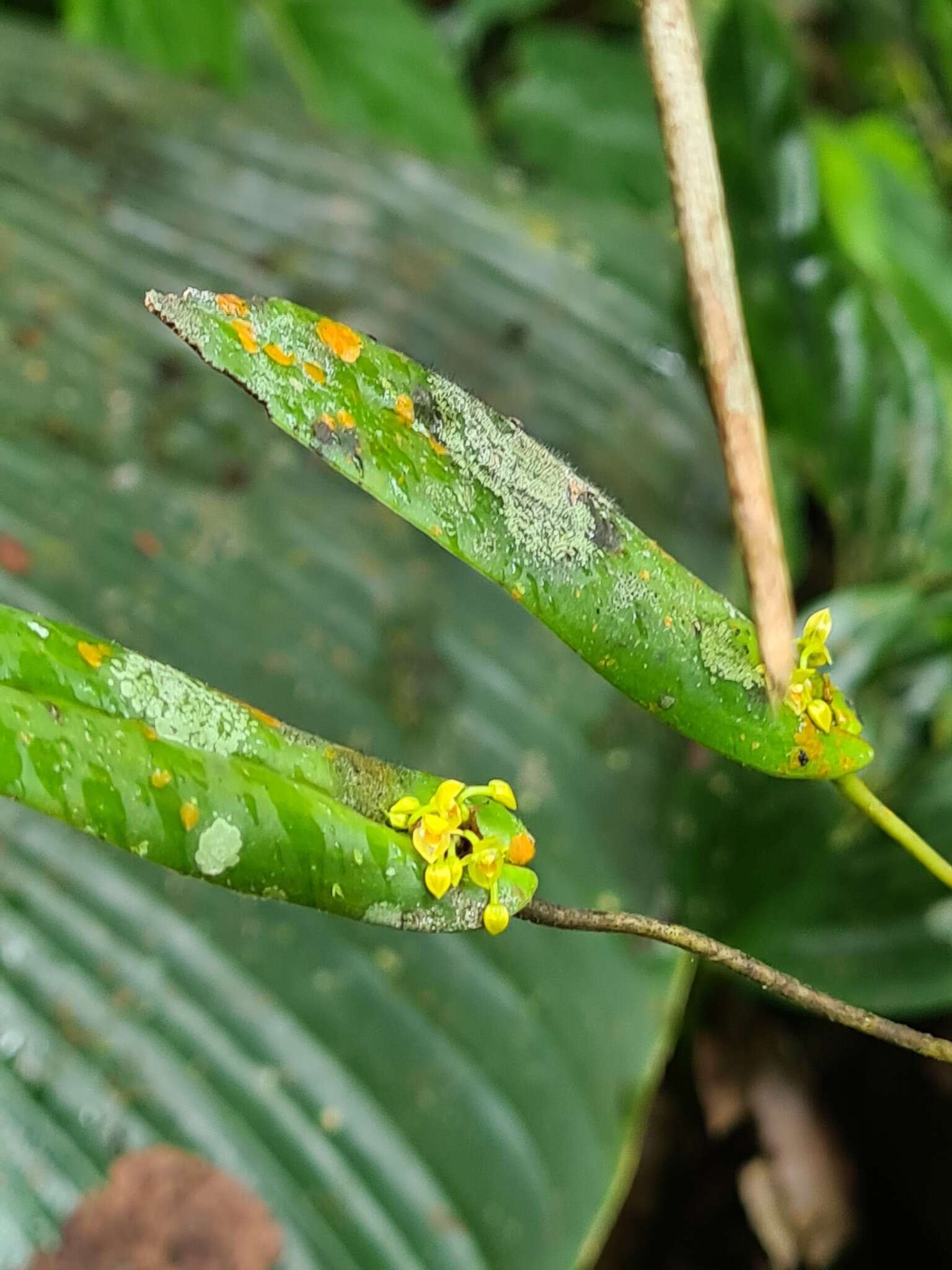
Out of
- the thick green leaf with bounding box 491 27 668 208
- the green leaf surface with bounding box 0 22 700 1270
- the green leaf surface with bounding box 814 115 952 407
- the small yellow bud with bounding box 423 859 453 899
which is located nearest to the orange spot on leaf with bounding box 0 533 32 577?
the green leaf surface with bounding box 0 22 700 1270

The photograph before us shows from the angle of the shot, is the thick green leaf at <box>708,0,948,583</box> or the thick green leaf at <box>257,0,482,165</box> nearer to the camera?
the thick green leaf at <box>708,0,948,583</box>

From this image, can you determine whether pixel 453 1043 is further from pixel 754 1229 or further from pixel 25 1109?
pixel 754 1229

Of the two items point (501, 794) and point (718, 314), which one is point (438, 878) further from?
point (718, 314)


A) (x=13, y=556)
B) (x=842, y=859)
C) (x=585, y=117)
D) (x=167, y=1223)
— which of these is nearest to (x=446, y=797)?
(x=167, y=1223)

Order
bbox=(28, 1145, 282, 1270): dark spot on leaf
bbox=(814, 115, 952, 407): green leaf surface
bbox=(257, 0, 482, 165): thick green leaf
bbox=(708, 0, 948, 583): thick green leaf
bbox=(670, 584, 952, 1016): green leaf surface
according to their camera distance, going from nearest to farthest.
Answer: bbox=(28, 1145, 282, 1270): dark spot on leaf
bbox=(670, 584, 952, 1016): green leaf surface
bbox=(708, 0, 948, 583): thick green leaf
bbox=(814, 115, 952, 407): green leaf surface
bbox=(257, 0, 482, 165): thick green leaf

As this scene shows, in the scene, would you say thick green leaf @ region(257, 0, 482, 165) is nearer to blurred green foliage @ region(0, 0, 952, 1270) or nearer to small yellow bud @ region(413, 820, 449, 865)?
blurred green foliage @ region(0, 0, 952, 1270)

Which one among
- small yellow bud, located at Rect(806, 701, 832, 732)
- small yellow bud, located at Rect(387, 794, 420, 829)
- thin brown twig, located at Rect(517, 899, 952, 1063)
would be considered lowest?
small yellow bud, located at Rect(387, 794, 420, 829)

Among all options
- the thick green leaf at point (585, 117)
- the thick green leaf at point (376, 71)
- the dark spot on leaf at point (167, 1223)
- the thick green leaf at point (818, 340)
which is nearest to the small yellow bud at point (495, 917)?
the dark spot on leaf at point (167, 1223)
